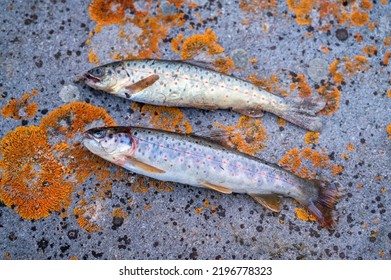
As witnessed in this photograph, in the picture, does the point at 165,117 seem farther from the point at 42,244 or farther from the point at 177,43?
the point at 42,244

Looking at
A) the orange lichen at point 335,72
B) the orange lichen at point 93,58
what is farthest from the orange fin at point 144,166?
the orange lichen at point 335,72

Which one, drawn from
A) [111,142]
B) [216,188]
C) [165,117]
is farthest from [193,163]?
[111,142]

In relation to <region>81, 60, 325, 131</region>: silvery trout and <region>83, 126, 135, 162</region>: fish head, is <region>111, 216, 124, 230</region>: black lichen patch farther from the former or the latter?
<region>81, 60, 325, 131</region>: silvery trout

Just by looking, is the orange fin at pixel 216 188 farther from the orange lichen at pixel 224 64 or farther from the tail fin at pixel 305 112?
the orange lichen at pixel 224 64

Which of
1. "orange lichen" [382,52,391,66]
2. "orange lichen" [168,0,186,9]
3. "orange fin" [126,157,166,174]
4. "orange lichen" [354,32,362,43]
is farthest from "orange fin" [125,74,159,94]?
"orange lichen" [382,52,391,66]

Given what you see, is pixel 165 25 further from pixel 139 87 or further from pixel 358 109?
pixel 358 109
